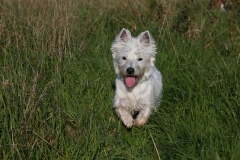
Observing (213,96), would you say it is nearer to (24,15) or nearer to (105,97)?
(105,97)

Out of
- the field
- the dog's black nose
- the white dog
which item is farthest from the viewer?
the white dog

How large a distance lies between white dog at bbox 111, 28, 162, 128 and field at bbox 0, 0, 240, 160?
0.56 feet

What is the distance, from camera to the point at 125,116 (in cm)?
411

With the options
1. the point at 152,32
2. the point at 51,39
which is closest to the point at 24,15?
the point at 51,39

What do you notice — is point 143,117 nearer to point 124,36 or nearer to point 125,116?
point 125,116

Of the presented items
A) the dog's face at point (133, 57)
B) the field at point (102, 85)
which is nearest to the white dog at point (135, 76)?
the dog's face at point (133, 57)

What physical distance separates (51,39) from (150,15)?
220 centimetres

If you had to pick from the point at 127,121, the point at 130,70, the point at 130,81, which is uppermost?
the point at 130,70

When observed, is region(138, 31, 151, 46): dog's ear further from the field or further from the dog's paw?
the dog's paw

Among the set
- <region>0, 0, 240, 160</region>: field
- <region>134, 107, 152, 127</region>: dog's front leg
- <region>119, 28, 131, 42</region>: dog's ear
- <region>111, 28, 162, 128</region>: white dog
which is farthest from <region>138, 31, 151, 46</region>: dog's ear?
<region>134, 107, 152, 127</region>: dog's front leg

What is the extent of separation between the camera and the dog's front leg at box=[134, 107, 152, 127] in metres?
4.06

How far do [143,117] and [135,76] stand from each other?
51 cm

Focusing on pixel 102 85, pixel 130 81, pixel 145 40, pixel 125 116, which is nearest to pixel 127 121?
pixel 125 116

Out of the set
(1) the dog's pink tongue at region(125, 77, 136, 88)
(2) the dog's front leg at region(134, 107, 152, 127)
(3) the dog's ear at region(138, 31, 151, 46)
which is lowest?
(2) the dog's front leg at region(134, 107, 152, 127)
